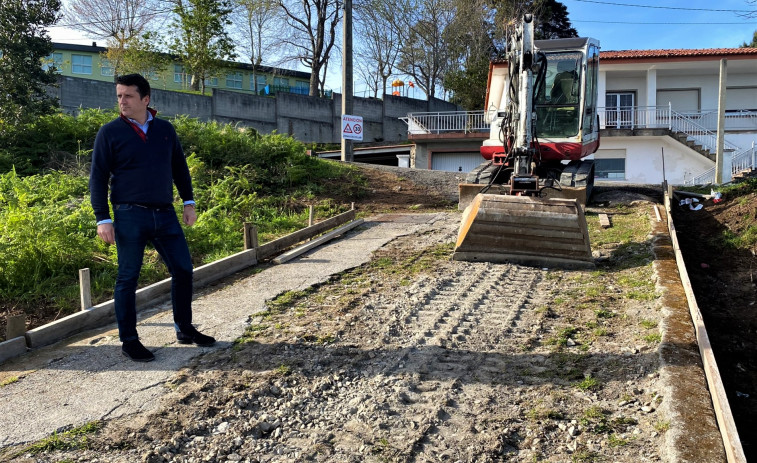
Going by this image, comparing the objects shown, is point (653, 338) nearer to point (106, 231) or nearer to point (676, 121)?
point (106, 231)

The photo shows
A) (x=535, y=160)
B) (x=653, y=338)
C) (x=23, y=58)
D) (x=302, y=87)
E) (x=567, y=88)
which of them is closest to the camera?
(x=653, y=338)

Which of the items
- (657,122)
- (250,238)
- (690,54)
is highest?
(690,54)

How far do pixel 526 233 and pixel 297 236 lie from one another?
3.28 m

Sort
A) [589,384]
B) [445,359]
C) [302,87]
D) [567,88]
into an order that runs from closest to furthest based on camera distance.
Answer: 1. [589,384]
2. [445,359]
3. [567,88]
4. [302,87]

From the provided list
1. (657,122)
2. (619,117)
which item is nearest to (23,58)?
(619,117)

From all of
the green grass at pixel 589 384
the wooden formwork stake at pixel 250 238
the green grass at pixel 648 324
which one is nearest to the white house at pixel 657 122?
the wooden formwork stake at pixel 250 238

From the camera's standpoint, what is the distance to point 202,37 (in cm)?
3206

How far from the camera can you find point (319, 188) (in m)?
13.6

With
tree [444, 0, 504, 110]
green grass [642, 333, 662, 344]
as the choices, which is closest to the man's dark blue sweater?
green grass [642, 333, 662, 344]

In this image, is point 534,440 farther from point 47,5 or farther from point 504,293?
point 47,5

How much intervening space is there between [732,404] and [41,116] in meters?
14.5

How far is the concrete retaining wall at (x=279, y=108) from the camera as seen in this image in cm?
2361

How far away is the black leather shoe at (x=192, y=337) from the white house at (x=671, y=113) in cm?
2377

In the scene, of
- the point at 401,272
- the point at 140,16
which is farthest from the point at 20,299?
the point at 140,16
